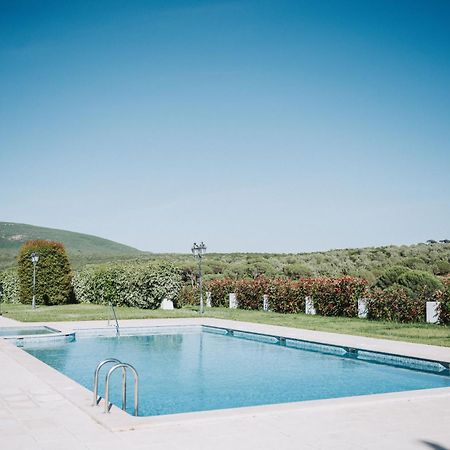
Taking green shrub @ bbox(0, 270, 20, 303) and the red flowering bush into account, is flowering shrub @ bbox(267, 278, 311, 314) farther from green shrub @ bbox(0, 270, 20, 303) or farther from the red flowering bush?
green shrub @ bbox(0, 270, 20, 303)

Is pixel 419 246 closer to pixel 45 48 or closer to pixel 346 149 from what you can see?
pixel 346 149

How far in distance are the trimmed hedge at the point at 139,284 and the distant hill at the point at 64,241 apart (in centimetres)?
5214

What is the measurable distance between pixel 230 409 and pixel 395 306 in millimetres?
12684

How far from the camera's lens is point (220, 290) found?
25.7 m

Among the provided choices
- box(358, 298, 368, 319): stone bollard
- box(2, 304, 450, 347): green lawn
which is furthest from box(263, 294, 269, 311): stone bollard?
box(358, 298, 368, 319): stone bollard

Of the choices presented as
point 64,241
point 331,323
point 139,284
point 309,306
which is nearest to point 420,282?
point 309,306

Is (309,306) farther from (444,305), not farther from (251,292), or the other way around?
(444,305)

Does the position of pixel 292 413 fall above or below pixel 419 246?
below

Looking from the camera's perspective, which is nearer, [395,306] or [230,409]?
[230,409]

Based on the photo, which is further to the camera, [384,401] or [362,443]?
[384,401]

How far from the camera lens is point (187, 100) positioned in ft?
63.1

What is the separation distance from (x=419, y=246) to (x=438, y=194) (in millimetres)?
26164

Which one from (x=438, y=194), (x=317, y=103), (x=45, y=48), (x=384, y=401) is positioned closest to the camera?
(x=384, y=401)

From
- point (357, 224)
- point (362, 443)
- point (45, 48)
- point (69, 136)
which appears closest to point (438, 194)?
point (357, 224)
